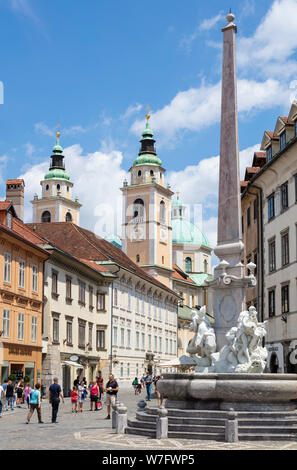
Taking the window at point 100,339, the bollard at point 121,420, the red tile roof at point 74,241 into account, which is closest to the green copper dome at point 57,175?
the red tile roof at point 74,241

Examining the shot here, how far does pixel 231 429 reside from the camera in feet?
47.1

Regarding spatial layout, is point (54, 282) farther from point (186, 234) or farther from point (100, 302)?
point (186, 234)

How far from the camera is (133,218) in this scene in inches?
3743

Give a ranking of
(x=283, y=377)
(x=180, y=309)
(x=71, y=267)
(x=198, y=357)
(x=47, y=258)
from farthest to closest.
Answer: (x=180, y=309) < (x=71, y=267) < (x=47, y=258) < (x=198, y=357) < (x=283, y=377)

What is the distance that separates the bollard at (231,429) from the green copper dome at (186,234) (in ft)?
357

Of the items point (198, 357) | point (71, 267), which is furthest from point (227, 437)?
point (71, 267)

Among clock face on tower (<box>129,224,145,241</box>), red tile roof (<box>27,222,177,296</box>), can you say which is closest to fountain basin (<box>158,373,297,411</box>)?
red tile roof (<box>27,222,177,296</box>)

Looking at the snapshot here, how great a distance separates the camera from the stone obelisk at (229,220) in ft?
62.5

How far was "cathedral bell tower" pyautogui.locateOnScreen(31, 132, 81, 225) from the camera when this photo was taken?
103781mm

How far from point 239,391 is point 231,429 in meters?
1.67

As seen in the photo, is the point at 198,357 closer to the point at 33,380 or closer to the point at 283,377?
the point at 283,377

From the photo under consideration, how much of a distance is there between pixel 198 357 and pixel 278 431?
3981mm

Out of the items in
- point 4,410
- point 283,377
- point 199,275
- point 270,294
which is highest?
point 199,275

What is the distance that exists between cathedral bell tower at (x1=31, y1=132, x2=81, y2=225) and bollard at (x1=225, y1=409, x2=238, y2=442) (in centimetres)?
8976
